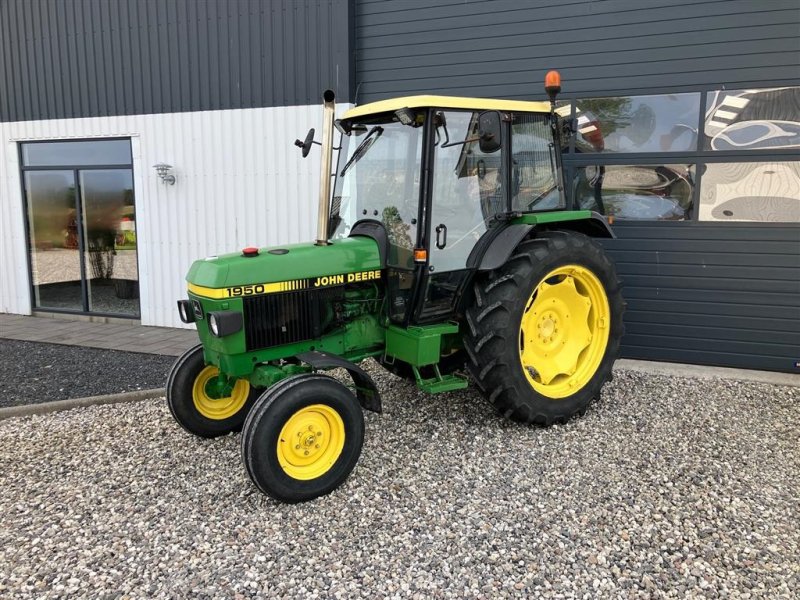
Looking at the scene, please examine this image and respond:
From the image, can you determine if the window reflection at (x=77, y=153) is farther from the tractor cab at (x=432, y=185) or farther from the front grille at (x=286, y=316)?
the front grille at (x=286, y=316)

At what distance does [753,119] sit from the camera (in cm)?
532

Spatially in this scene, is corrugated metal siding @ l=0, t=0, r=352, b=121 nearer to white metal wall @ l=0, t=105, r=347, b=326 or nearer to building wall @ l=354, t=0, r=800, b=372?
white metal wall @ l=0, t=105, r=347, b=326

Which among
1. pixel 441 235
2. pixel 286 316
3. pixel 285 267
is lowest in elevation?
pixel 286 316

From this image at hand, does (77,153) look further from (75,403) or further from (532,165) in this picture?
(532,165)

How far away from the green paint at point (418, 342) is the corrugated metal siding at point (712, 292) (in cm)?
267

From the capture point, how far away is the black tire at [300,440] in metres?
3.09

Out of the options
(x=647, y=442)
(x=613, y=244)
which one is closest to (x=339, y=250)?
(x=647, y=442)

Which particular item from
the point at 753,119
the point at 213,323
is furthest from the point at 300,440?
the point at 753,119

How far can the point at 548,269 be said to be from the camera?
13.4 ft

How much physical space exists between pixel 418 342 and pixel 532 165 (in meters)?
1.50

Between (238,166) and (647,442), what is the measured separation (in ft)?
17.4

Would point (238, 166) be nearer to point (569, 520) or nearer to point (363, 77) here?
point (363, 77)

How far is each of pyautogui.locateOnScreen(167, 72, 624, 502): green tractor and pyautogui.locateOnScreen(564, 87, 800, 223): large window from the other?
1.51m

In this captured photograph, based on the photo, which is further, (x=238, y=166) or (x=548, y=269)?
(x=238, y=166)
